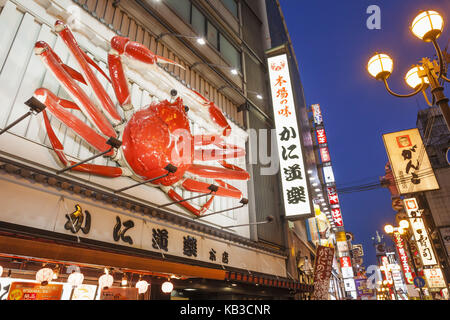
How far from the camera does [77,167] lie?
554 centimetres

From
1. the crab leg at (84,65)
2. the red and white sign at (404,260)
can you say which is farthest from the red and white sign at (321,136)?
the crab leg at (84,65)

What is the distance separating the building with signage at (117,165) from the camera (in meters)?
4.90

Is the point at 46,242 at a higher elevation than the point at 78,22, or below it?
below

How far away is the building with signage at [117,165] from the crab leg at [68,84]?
0.08 feet

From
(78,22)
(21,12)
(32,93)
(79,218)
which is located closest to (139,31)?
(78,22)

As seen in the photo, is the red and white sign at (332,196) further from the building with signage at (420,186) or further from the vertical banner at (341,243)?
the building with signage at (420,186)

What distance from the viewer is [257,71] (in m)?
16.2

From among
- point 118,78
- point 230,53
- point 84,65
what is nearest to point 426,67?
point 118,78

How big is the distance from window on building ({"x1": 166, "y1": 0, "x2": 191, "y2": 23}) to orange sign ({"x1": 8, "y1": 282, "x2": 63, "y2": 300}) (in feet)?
32.8

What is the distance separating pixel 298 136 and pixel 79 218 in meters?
9.47

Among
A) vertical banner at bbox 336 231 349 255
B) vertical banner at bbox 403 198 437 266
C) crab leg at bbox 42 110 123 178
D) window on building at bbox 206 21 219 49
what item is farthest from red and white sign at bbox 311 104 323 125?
crab leg at bbox 42 110 123 178

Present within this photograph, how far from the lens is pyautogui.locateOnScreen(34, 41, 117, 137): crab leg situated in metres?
4.95
